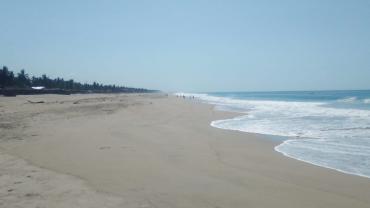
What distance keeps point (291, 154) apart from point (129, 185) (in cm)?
577

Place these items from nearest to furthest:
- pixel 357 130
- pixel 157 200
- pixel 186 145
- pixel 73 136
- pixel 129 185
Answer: pixel 157 200
pixel 129 185
pixel 186 145
pixel 73 136
pixel 357 130

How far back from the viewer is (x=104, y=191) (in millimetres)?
A: 5863

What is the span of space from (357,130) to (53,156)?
1273cm

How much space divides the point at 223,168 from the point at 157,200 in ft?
9.73

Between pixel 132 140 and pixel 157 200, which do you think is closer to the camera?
pixel 157 200

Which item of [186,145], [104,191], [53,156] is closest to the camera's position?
[104,191]

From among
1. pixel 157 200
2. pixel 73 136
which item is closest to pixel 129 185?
pixel 157 200

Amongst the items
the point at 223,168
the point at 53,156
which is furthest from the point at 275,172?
the point at 53,156

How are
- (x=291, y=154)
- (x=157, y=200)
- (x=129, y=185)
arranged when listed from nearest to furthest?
(x=157, y=200) < (x=129, y=185) < (x=291, y=154)

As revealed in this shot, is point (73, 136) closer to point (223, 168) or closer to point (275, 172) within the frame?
point (223, 168)

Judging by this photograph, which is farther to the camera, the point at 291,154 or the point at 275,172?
the point at 291,154

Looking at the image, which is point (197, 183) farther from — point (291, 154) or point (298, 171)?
point (291, 154)

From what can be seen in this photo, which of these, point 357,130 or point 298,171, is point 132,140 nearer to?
point 298,171

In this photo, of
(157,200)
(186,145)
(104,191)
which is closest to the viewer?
(157,200)
